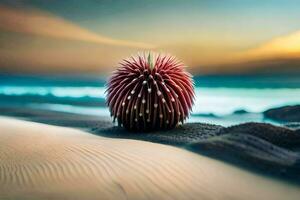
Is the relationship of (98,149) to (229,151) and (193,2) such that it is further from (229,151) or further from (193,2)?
(193,2)

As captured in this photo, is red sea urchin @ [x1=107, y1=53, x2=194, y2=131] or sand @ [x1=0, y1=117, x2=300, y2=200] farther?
red sea urchin @ [x1=107, y1=53, x2=194, y2=131]

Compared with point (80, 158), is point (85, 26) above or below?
above

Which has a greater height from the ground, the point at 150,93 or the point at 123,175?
the point at 150,93

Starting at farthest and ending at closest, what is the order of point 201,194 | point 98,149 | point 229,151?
point 98,149 → point 229,151 → point 201,194

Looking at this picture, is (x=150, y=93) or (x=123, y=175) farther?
(x=150, y=93)

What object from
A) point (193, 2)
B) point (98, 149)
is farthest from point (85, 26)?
point (98, 149)
